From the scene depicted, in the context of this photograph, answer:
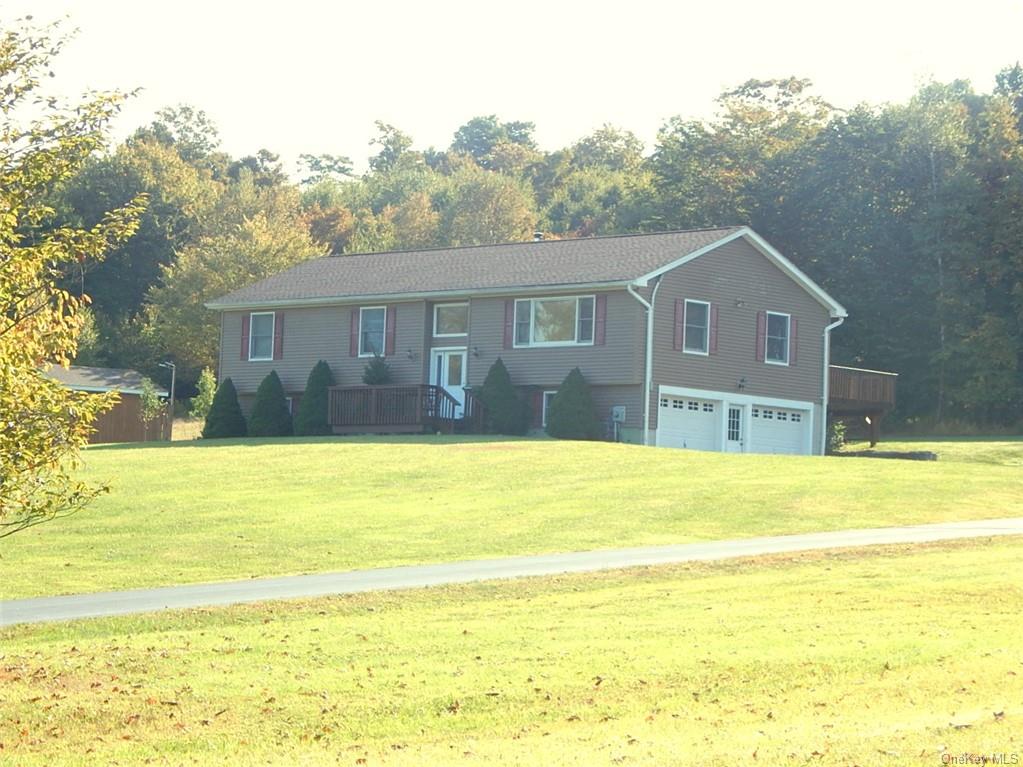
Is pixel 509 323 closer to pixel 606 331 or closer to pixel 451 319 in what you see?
pixel 451 319

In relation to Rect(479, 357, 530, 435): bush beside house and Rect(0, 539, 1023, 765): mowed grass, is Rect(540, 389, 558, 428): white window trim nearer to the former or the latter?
Rect(479, 357, 530, 435): bush beside house

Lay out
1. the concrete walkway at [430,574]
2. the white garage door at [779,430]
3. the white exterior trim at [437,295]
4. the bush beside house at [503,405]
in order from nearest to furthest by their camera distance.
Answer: the concrete walkway at [430,574] < the white exterior trim at [437,295] < the bush beside house at [503,405] < the white garage door at [779,430]

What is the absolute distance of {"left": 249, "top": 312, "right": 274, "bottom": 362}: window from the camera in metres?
50.6

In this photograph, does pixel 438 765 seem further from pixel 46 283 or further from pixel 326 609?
pixel 326 609

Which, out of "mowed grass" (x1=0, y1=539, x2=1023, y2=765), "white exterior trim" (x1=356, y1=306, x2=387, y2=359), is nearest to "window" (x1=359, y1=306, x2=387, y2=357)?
"white exterior trim" (x1=356, y1=306, x2=387, y2=359)

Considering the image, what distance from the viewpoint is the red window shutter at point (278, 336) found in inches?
1971

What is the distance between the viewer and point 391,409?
45.1 metres

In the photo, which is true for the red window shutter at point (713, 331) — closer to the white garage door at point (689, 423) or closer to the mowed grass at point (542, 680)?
the white garage door at point (689, 423)

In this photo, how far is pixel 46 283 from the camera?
13.7m

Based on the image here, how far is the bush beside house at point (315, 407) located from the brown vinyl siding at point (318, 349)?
3.20ft

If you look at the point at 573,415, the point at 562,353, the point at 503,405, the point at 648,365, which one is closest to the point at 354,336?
the point at 503,405

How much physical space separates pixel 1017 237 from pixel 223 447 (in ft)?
105

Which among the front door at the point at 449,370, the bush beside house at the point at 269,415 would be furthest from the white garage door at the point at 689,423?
the bush beside house at the point at 269,415

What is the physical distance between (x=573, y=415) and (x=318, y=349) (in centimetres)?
1058
